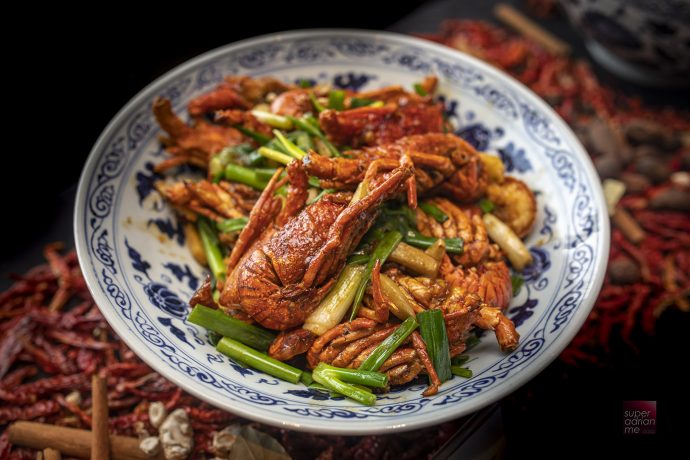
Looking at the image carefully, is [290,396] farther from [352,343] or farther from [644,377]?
[644,377]

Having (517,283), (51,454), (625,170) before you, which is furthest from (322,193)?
(625,170)

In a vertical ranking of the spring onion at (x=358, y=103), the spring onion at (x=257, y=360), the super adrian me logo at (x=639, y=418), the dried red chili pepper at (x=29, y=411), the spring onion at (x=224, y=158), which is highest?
the spring onion at (x=358, y=103)

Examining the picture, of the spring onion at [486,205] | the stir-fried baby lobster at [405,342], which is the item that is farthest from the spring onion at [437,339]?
the spring onion at [486,205]

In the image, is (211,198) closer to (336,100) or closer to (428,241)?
(336,100)

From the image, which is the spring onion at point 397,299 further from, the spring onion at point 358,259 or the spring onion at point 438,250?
the spring onion at point 438,250

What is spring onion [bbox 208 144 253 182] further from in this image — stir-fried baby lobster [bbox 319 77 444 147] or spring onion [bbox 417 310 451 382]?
spring onion [bbox 417 310 451 382]

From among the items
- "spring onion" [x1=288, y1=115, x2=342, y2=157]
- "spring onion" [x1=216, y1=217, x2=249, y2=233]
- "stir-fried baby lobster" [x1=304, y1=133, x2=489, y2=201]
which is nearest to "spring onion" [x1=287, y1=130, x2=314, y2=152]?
"spring onion" [x1=288, y1=115, x2=342, y2=157]
